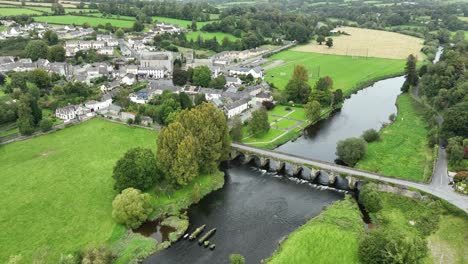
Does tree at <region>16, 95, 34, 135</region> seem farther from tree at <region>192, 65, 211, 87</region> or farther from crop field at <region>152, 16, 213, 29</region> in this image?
crop field at <region>152, 16, 213, 29</region>

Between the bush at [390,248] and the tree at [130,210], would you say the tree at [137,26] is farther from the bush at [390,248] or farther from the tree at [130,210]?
the bush at [390,248]

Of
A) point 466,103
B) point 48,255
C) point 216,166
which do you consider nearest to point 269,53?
point 466,103

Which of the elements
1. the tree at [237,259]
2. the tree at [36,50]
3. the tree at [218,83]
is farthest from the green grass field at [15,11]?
the tree at [237,259]

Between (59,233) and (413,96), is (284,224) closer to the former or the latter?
(59,233)

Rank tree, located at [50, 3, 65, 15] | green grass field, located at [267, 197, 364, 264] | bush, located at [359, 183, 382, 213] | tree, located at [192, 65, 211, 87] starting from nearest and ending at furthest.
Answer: green grass field, located at [267, 197, 364, 264] → bush, located at [359, 183, 382, 213] → tree, located at [192, 65, 211, 87] → tree, located at [50, 3, 65, 15]

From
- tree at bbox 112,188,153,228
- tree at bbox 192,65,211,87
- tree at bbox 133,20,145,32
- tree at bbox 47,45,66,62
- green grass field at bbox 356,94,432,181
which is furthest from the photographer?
tree at bbox 133,20,145,32

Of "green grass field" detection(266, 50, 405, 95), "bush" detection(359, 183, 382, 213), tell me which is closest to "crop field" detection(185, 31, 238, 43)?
"green grass field" detection(266, 50, 405, 95)

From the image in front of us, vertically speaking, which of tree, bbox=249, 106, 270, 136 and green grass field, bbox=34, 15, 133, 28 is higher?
green grass field, bbox=34, 15, 133, 28
